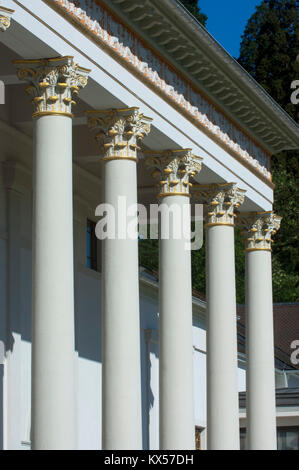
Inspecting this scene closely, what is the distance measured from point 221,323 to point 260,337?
16.9 ft

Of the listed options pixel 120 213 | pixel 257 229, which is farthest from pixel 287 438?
pixel 120 213

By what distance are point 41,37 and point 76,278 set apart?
19406mm

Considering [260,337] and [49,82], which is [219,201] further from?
[49,82]

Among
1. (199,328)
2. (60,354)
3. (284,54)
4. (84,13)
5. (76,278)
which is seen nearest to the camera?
(60,354)

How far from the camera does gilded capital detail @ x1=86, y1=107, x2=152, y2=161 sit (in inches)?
1357

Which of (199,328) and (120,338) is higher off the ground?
(199,328)

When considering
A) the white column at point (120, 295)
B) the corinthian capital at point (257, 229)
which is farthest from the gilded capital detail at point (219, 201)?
the white column at point (120, 295)

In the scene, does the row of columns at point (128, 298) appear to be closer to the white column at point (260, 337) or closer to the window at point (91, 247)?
the white column at point (260, 337)

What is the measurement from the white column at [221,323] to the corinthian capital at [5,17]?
18323mm

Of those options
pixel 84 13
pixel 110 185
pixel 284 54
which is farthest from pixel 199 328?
pixel 284 54

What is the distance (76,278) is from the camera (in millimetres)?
47250

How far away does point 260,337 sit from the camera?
48.2 meters

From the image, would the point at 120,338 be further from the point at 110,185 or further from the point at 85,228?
the point at 85,228

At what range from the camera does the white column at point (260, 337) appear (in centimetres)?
4762
